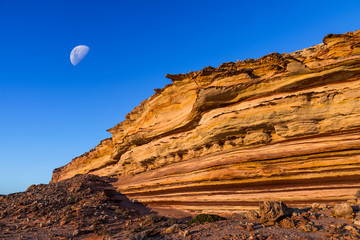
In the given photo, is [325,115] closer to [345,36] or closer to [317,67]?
[317,67]

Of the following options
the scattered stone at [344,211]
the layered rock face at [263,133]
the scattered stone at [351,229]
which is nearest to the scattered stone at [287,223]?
the scattered stone at [351,229]

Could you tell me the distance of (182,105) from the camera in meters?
18.2

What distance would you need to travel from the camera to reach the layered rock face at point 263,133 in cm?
1031

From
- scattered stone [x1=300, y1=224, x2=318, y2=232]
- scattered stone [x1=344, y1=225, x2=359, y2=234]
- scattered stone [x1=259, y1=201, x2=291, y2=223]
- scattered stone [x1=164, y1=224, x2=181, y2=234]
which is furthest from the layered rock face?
scattered stone [x1=164, y1=224, x2=181, y2=234]

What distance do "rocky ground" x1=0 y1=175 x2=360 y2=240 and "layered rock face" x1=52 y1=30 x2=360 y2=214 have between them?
1.75 metres

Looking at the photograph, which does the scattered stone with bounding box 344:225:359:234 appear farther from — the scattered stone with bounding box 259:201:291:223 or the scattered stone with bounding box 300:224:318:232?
the scattered stone with bounding box 259:201:291:223

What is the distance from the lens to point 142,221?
12859 millimetres

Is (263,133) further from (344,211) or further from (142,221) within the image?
(142,221)

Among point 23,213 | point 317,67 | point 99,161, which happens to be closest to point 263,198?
point 317,67

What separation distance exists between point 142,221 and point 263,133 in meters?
9.42

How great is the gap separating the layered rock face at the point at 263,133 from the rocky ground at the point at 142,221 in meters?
1.75

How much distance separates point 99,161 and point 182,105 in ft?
66.8

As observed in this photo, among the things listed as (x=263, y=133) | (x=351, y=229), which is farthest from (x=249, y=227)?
(x=263, y=133)

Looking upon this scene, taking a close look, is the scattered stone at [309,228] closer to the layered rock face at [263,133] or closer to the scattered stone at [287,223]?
the scattered stone at [287,223]
